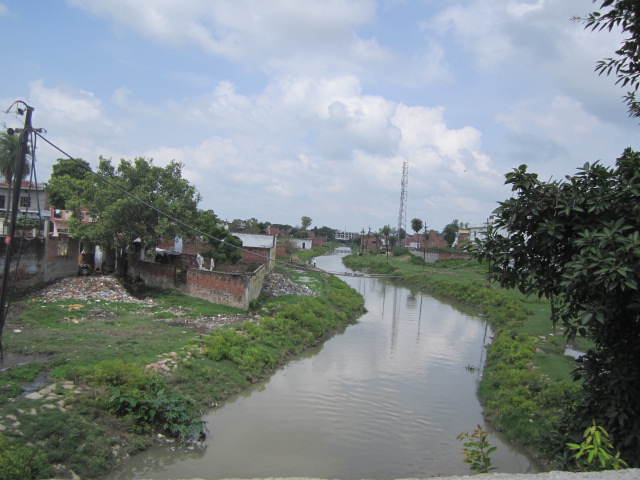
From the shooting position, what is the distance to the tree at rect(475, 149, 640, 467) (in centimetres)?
566

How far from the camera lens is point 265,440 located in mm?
10383

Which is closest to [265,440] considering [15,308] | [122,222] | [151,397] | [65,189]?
[151,397]

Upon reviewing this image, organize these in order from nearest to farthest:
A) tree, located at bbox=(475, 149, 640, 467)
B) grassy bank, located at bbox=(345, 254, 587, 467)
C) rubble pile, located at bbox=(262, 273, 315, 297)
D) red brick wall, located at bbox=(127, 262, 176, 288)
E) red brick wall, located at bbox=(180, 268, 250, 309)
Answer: tree, located at bbox=(475, 149, 640, 467), grassy bank, located at bbox=(345, 254, 587, 467), red brick wall, located at bbox=(180, 268, 250, 309), red brick wall, located at bbox=(127, 262, 176, 288), rubble pile, located at bbox=(262, 273, 315, 297)

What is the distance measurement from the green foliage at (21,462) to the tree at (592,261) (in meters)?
7.53

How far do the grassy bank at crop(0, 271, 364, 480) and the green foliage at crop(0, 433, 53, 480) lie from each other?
0.02 metres

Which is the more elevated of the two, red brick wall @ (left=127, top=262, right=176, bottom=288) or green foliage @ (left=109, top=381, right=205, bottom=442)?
red brick wall @ (left=127, top=262, right=176, bottom=288)

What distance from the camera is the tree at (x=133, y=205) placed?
21.9 m

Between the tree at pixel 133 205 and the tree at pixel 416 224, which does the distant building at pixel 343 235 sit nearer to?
the tree at pixel 416 224

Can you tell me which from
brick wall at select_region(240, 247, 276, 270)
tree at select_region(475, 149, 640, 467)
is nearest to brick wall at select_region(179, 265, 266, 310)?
brick wall at select_region(240, 247, 276, 270)

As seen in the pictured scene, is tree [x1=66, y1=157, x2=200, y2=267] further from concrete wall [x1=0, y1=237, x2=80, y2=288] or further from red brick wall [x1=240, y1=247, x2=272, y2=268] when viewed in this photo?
red brick wall [x1=240, y1=247, x2=272, y2=268]

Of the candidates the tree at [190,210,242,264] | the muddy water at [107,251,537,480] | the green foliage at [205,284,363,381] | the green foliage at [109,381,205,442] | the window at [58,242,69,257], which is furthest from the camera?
the tree at [190,210,242,264]

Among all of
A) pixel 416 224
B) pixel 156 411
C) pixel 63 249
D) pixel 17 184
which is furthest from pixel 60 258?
pixel 416 224

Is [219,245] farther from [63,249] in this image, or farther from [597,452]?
[597,452]

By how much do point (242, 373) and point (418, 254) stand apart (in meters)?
58.1
